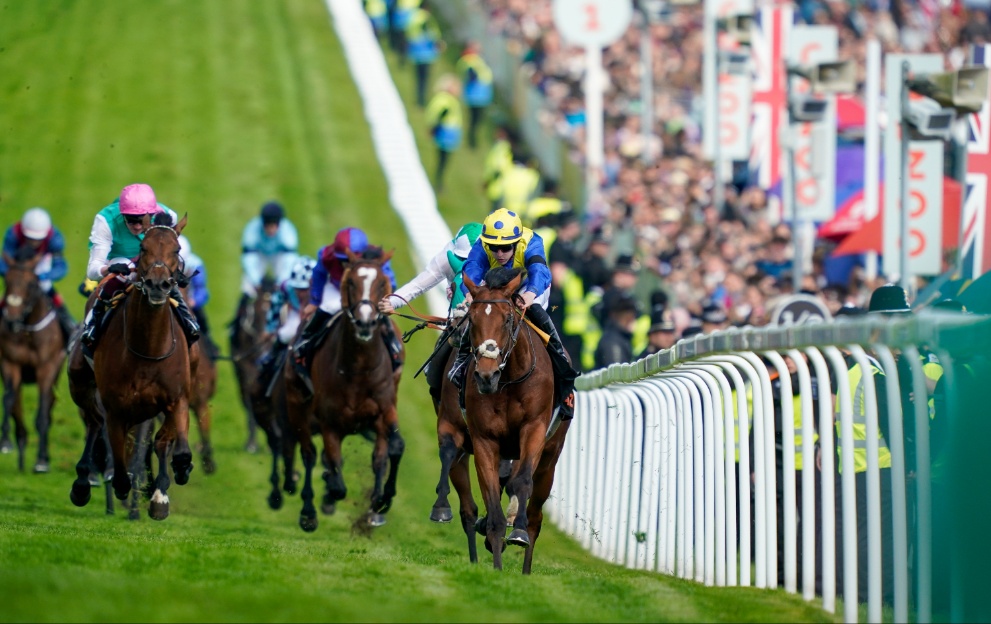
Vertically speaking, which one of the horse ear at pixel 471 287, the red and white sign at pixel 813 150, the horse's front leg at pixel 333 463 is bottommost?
the horse's front leg at pixel 333 463

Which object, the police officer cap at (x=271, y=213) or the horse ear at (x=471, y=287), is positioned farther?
the police officer cap at (x=271, y=213)

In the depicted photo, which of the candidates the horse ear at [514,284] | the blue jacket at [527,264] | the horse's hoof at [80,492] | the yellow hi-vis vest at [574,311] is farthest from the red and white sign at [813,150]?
the horse's hoof at [80,492]

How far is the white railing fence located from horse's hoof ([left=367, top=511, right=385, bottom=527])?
62.4 inches

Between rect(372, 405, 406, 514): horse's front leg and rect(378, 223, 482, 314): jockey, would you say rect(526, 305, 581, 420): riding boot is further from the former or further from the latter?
rect(372, 405, 406, 514): horse's front leg

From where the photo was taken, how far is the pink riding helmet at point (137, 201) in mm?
10398

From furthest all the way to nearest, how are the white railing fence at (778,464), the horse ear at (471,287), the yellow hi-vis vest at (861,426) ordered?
the horse ear at (471,287) < the yellow hi-vis vest at (861,426) < the white railing fence at (778,464)

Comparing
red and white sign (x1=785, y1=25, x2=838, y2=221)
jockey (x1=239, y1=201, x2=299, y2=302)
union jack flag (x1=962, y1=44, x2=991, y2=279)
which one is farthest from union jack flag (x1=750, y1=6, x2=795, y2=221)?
jockey (x1=239, y1=201, x2=299, y2=302)

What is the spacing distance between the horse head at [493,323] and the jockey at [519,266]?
0.92ft

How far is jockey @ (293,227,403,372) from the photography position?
11859 millimetres

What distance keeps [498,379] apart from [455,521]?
5721 millimetres

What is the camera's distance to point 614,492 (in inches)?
428

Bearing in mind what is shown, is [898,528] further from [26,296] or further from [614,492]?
[26,296]

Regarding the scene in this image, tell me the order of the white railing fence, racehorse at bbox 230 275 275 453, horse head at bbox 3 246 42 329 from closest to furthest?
the white railing fence → horse head at bbox 3 246 42 329 → racehorse at bbox 230 275 275 453

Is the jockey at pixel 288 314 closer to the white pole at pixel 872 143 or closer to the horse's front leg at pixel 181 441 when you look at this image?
the horse's front leg at pixel 181 441
